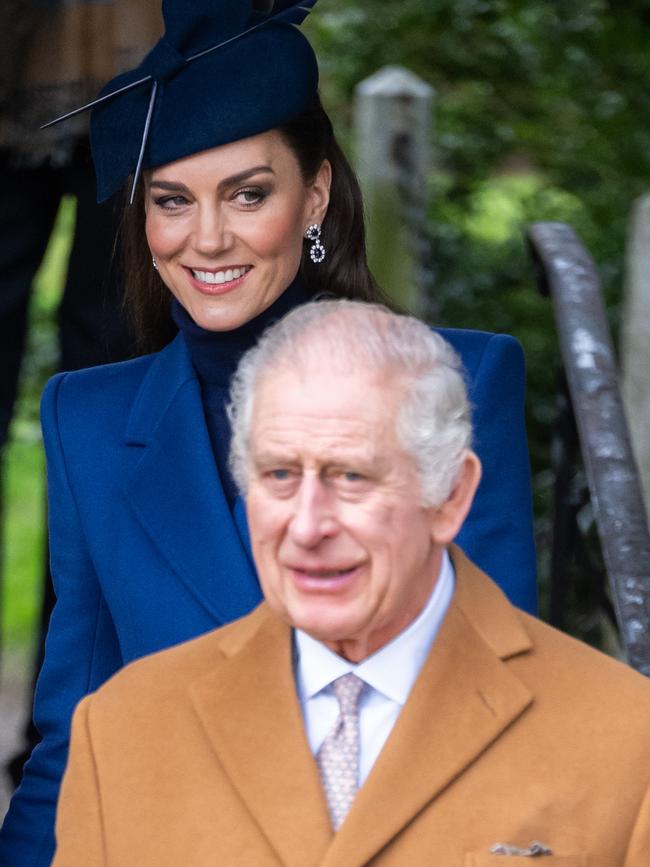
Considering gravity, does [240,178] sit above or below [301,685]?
above

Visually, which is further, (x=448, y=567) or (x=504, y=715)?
(x=448, y=567)

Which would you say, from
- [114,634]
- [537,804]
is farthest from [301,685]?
[114,634]

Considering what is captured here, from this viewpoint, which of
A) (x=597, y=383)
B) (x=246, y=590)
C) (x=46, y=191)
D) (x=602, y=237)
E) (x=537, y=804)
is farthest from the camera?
(x=602, y=237)

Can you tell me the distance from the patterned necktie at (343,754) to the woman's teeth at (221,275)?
898 mm

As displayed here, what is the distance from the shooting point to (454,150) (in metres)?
7.15

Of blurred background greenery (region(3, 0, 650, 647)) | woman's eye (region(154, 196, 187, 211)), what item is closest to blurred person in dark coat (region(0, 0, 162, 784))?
woman's eye (region(154, 196, 187, 211))

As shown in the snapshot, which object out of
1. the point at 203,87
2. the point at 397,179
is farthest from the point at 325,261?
the point at 397,179

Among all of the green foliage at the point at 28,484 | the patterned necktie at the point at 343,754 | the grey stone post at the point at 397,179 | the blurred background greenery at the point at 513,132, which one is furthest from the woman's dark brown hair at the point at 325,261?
the green foliage at the point at 28,484

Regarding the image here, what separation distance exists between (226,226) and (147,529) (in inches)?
18.7

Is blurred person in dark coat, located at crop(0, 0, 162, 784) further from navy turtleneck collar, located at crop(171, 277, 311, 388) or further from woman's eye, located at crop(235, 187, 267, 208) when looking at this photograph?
woman's eye, located at crop(235, 187, 267, 208)

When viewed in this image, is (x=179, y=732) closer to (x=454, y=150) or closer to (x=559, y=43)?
(x=559, y=43)

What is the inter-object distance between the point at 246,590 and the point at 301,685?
1.76 feet

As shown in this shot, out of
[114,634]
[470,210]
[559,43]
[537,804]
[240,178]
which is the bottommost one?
[470,210]

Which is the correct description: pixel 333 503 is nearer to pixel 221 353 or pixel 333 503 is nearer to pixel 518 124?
pixel 221 353
